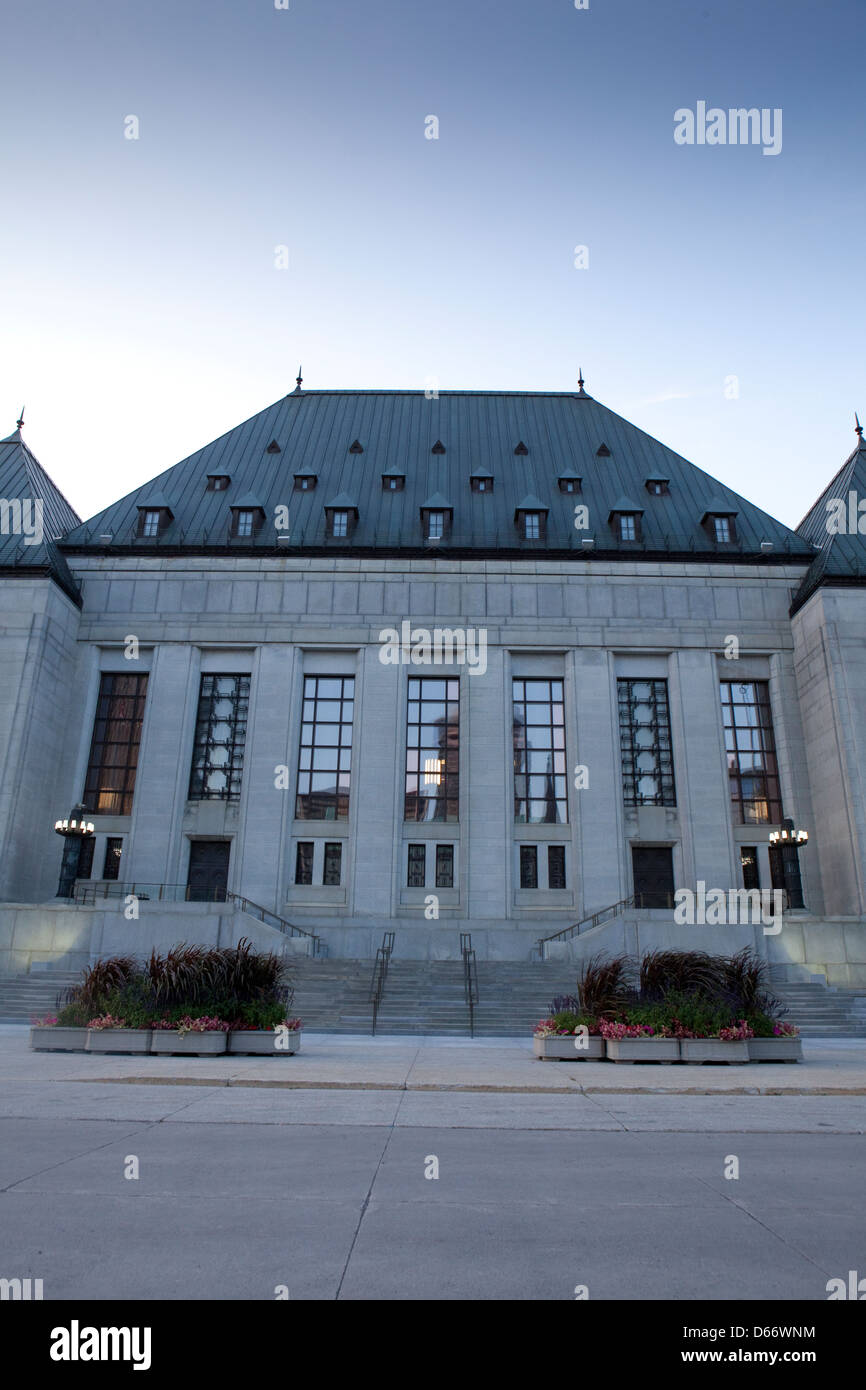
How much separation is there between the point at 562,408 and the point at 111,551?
24938 mm

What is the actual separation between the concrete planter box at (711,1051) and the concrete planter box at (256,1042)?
6461 millimetres

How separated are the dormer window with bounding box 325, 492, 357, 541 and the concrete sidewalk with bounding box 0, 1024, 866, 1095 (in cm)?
2618

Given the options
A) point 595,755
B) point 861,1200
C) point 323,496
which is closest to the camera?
point 861,1200

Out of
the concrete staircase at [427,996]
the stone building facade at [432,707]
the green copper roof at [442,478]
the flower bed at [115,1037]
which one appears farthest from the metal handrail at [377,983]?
the green copper roof at [442,478]

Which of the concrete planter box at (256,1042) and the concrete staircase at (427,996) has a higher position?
the concrete staircase at (427,996)

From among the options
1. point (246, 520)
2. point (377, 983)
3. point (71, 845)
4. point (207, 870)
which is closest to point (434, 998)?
point (377, 983)

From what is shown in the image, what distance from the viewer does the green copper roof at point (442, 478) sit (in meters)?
37.8

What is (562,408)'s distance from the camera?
153 ft

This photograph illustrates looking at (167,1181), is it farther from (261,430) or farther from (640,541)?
(261,430)

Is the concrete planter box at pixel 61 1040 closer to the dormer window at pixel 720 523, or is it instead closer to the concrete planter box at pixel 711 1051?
the concrete planter box at pixel 711 1051

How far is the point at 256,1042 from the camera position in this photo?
1409cm

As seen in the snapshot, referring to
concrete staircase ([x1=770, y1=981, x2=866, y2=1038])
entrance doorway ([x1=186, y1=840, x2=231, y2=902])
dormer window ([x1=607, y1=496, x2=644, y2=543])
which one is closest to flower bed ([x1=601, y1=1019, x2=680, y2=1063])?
concrete staircase ([x1=770, y1=981, x2=866, y2=1038])

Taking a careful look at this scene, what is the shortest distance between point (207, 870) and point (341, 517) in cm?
1641

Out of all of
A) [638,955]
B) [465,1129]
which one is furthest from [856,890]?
[465,1129]
